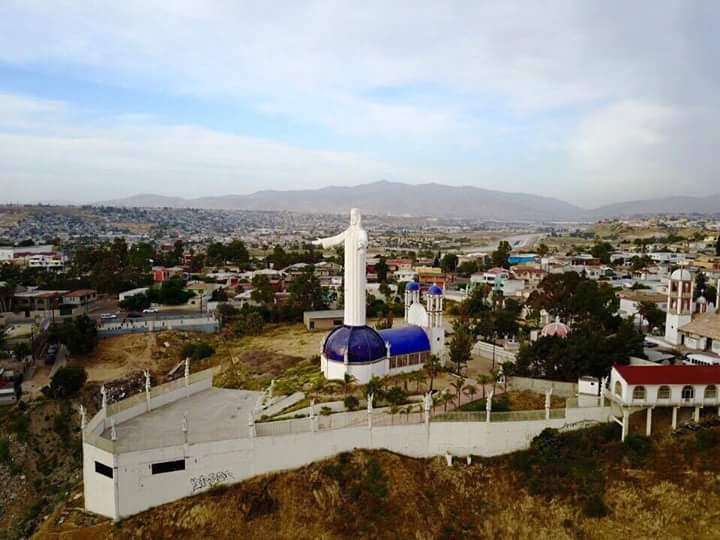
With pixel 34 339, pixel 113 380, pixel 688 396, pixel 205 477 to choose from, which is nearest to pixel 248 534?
pixel 205 477

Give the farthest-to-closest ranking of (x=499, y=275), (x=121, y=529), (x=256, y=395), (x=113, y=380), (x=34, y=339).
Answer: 1. (x=499, y=275)
2. (x=34, y=339)
3. (x=113, y=380)
4. (x=256, y=395)
5. (x=121, y=529)

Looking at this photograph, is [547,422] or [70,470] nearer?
[547,422]

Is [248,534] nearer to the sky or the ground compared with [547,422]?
nearer to the ground

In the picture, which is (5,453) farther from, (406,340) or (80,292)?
(80,292)

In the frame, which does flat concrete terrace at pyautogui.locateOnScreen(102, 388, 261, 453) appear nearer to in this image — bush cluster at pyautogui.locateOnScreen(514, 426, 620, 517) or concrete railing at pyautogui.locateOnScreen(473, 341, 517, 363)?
bush cluster at pyautogui.locateOnScreen(514, 426, 620, 517)

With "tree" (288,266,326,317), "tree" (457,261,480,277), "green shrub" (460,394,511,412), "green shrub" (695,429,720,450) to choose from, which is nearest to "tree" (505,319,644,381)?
"green shrub" (460,394,511,412)

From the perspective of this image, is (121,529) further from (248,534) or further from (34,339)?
(34,339)

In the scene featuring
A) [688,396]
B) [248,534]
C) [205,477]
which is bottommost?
[248,534]
